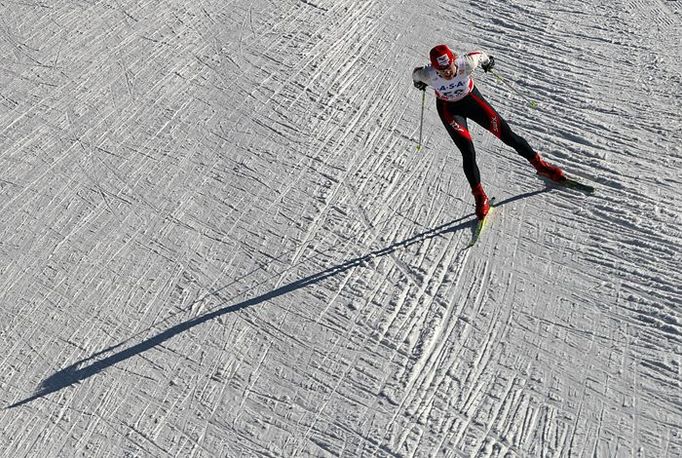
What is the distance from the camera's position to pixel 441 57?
5.52 m

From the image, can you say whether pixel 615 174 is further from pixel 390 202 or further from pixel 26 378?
pixel 26 378

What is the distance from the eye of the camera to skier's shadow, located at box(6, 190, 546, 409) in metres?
5.65

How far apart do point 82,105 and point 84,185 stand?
44.3 inches

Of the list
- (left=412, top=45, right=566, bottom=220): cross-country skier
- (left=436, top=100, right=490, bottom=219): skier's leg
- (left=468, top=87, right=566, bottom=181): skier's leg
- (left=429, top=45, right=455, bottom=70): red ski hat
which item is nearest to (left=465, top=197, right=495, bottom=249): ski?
(left=412, top=45, right=566, bottom=220): cross-country skier

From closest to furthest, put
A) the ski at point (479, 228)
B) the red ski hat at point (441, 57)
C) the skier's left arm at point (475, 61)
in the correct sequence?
the red ski hat at point (441, 57)
the skier's left arm at point (475, 61)
the ski at point (479, 228)

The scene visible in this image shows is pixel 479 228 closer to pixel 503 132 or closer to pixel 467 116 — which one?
pixel 503 132

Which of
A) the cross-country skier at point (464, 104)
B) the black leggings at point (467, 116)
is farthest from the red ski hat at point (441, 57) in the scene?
the black leggings at point (467, 116)

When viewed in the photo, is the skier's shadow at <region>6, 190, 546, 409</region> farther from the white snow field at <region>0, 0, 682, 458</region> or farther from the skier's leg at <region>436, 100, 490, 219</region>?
the skier's leg at <region>436, 100, 490, 219</region>

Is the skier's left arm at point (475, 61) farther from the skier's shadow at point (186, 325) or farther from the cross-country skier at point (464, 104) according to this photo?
the skier's shadow at point (186, 325)

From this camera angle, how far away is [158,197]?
22.3 ft

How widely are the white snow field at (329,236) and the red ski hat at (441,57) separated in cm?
135

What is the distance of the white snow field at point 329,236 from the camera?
529 cm

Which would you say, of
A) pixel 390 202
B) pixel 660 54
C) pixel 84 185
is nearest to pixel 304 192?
pixel 390 202

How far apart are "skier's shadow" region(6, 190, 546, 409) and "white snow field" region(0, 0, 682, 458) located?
0.02 meters
